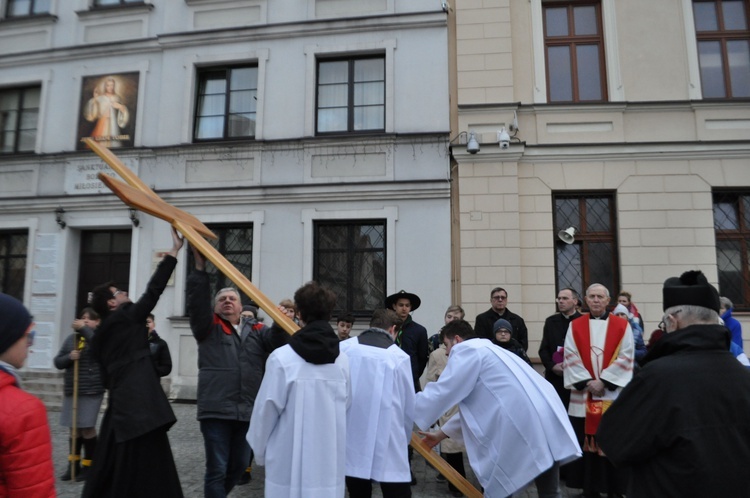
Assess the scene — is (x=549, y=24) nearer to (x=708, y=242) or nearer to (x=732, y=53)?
(x=732, y=53)

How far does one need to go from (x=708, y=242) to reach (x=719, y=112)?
95.7 inches

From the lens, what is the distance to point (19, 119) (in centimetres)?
1205

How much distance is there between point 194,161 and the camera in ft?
34.7

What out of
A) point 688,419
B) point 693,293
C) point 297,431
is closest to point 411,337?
point 297,431

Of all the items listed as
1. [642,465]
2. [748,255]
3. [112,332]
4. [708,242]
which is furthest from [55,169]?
[748,255]

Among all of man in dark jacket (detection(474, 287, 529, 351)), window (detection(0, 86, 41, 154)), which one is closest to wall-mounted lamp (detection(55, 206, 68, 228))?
window (detection(0, 86, 41, 154))

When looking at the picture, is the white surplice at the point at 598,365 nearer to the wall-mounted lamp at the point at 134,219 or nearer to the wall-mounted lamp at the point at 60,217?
the wall-mounted lamp at the point at 134,219

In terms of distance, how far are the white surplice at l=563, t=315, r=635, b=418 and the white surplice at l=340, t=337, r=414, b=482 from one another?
2189mm

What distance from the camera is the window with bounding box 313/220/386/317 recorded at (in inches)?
384

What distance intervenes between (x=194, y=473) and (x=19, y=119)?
10558 millimetres

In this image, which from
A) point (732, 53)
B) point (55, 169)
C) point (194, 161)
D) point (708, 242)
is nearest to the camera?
point (708, 242)

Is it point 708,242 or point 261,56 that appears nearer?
point 708,242

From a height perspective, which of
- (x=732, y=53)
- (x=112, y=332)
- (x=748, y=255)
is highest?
(x=732, y=53)

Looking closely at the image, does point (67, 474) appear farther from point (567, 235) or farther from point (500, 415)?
point (567, 235)
